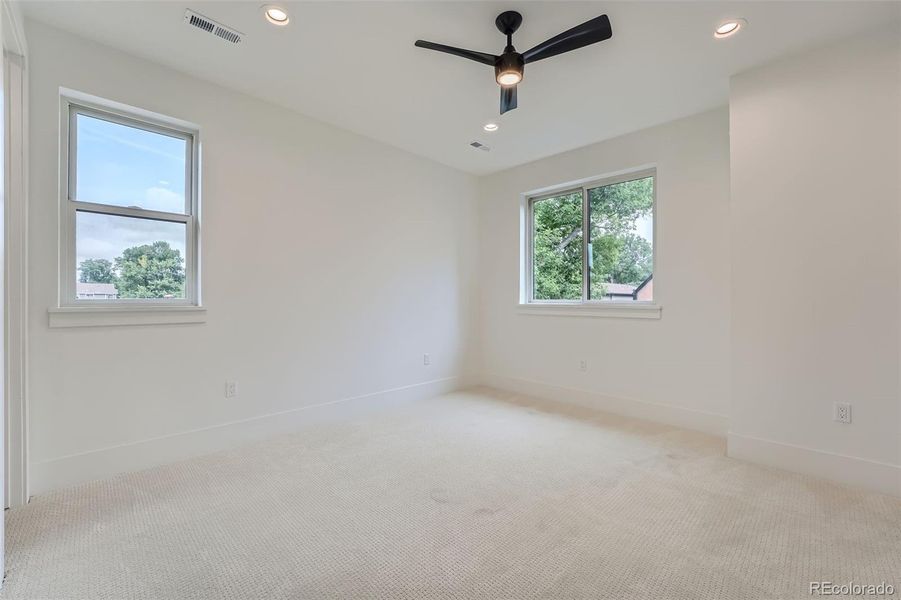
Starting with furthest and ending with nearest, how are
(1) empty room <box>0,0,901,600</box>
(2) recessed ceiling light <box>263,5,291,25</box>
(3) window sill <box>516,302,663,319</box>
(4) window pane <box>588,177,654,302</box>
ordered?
1. (4) window pane <box>588,177,654,302</box>
2. (3) window sill <box>516,302,663,319</box>
3. (2) recessed ceiling light <box>263,5,291,25</box>
4. (1) empty room <box>0,0,901,600</box>

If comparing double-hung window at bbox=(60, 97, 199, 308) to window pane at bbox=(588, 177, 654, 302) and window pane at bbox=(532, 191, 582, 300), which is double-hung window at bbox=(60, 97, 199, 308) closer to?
window pane at bbox=(532, 191, 582, 300)

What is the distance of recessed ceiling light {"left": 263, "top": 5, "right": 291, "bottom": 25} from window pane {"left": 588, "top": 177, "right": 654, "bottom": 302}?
3.13 meters

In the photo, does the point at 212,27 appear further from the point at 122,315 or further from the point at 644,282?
the point at 644,282

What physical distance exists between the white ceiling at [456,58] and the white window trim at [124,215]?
0.38 meters

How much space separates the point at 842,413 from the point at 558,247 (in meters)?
2.71

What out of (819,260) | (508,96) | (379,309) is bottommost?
(379,309)

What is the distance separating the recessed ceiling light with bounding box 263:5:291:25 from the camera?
216 centimetres

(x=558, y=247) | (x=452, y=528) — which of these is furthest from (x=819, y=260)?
(x=452, y=528)

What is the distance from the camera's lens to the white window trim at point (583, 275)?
3.74 m

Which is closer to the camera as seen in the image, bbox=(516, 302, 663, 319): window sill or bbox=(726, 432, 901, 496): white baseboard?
bbox=(726, 432, 901, 496): white baseboard

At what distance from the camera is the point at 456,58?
8.46ft

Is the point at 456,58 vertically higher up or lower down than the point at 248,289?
higher up

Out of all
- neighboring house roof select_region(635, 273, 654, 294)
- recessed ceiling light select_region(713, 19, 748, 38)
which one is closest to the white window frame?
recessed ceiling light select_region(713, 19, 748, 38)

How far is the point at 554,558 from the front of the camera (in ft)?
5.74
